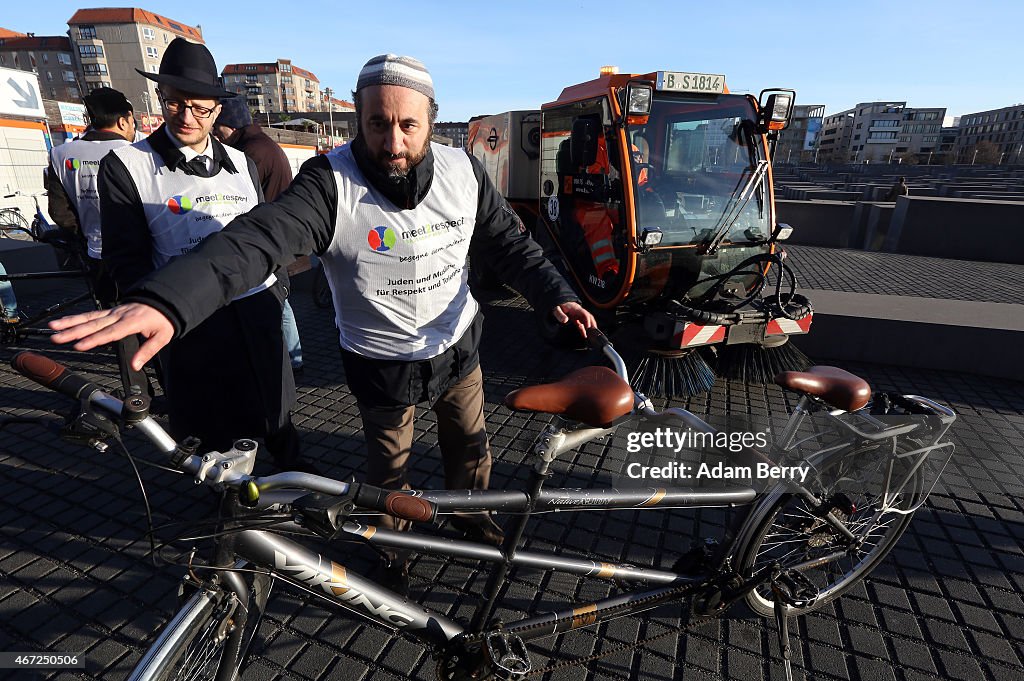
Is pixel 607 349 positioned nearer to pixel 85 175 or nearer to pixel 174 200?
pixel 174 200

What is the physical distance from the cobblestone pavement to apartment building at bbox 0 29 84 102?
91353mm

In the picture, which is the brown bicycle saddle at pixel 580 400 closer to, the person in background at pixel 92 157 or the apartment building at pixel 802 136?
the person in background at pixel 92 157

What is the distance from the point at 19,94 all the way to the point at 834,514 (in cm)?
1713

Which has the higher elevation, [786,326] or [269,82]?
[269,82]

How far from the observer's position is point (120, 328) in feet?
3.33

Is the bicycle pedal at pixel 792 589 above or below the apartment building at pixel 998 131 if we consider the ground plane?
below

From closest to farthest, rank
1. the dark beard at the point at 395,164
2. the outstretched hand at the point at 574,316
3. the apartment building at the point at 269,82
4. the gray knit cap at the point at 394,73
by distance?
1. the gray knit cap at the point at 394,73
2. the dark beard at the point at 395,164
3. the outstretched hand at the point at 574,316
4. the apartment building at the point at 269,82

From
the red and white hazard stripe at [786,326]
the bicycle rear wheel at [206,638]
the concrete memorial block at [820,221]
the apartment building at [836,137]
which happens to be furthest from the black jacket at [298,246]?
the apartment building at [836,137]

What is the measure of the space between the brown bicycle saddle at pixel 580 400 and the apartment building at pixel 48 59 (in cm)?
9361

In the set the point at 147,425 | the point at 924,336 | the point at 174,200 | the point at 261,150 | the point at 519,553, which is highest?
the point at 261,150

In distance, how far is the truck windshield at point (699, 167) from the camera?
464 centimetres

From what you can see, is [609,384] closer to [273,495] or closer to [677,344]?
[273,495]

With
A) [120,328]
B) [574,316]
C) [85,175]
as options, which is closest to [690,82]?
[574,316]

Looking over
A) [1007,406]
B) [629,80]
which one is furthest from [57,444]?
[1007,406]
